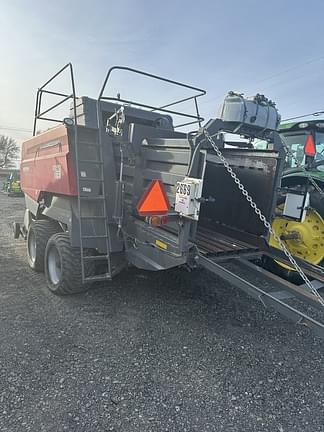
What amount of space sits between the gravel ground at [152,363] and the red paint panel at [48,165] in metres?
1.32

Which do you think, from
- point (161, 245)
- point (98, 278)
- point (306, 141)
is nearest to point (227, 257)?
point (161, 245)

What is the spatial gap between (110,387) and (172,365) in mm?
556

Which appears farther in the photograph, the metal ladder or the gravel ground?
the metal ladder

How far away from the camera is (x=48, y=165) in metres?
4.20

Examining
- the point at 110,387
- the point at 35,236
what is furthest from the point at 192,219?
the point at 35,236

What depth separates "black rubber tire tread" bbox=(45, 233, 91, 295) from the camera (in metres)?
3.63

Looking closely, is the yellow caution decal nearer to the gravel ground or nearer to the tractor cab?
the gravel ground

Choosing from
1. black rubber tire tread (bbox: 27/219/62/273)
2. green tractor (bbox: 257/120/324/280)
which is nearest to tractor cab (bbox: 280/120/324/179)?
green tractor (bbox: 257/120/324/280)

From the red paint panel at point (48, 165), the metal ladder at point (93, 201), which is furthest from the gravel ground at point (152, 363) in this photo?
the red paint panel at point (48, 165)

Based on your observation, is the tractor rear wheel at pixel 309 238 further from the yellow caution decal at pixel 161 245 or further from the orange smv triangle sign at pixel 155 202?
the orange smv triangle sign at pixel 155 202

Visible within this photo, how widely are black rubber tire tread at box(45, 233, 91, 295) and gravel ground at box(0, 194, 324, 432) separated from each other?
158 millimetres

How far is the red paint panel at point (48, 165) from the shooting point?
3560 millimetres

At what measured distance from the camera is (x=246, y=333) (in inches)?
131

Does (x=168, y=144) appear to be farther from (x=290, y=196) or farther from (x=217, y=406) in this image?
(x=217, y=406)
